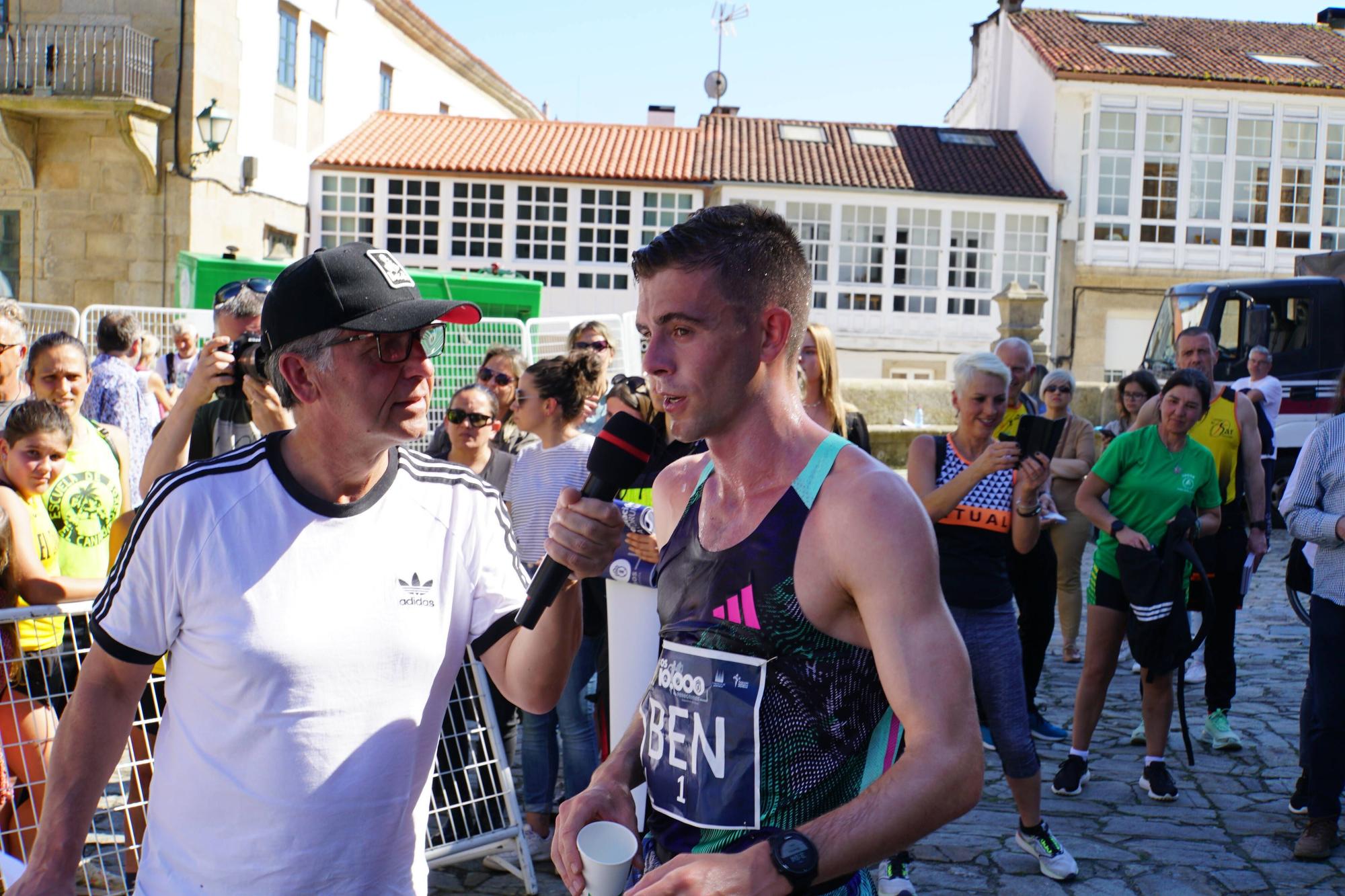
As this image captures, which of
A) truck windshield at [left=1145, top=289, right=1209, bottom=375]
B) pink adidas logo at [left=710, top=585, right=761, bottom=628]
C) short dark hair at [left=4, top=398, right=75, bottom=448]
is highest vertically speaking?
truck windshield at [left=1145, top=289, right=1209, bottom=375]

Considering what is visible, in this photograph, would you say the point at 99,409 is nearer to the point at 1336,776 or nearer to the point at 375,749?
the point at 375,749

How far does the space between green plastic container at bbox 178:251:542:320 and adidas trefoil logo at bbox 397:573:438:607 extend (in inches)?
488

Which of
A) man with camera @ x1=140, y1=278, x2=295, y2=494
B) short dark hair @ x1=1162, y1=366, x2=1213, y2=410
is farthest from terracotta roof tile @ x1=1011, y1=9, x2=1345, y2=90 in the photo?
man with camera @ x1=140, y1=278, x2=295, y2=494

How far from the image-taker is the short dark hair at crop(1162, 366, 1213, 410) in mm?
5973

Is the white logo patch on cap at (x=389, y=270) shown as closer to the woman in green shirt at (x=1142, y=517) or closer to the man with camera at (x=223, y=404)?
the man with camera at (x=223, y=404)

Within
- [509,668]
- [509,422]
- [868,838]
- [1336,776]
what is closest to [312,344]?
[509,668]

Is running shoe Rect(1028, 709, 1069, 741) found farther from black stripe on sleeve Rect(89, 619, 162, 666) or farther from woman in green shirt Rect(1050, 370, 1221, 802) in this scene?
black stripe on sleeve Rect(89, 619, 162, 666)

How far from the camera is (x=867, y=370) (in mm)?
31109

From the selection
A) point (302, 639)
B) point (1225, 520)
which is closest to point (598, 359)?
point (302, 639)

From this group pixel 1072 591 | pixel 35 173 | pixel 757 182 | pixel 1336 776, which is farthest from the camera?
pixel 757 182

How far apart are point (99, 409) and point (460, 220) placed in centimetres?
2390

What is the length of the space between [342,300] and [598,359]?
341 cm

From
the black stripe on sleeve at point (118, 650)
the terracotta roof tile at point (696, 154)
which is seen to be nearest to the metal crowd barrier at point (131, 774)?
the black stripe on sleeve at point (118, 650)

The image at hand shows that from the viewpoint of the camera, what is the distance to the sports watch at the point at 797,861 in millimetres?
1616
